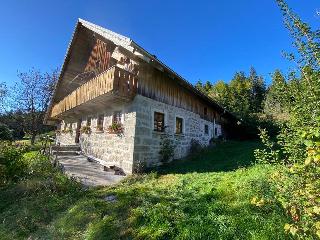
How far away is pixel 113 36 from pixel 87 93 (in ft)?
11.6

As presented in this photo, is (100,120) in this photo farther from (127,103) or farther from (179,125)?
(179,125)

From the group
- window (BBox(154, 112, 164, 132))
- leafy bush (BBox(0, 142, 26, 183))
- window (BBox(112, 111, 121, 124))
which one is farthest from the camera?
A: window (BBox(112, 111, 121, 124))

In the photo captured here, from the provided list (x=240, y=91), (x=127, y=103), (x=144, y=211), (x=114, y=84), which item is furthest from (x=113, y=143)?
(x=240, y=91)

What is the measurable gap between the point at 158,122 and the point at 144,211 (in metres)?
7.87

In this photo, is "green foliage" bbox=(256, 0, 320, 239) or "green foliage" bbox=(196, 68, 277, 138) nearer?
"green foliage" bbox=(256, 0, 320, 239)

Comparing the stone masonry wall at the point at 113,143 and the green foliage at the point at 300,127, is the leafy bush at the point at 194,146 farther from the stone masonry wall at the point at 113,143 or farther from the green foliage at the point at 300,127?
the green foliage at the point at 300,127

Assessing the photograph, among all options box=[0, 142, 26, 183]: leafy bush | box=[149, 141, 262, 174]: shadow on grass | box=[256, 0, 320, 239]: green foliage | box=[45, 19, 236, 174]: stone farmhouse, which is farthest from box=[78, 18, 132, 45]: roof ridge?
box=[256, 0, 320, 239]: green foliage

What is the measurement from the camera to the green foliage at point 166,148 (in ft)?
46.1

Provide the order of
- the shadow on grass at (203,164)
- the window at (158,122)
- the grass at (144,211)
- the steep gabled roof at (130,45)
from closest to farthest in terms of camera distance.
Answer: the grass at (144,211), the steep gabled roof at (130,45), the shadow on grass at (203,164), the window at (158,122)

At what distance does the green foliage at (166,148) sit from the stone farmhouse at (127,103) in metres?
0.24

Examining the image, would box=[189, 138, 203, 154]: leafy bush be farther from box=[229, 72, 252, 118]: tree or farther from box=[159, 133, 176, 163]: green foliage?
box=[229, 72, 252, 118]: tree

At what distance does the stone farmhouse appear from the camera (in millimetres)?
12586

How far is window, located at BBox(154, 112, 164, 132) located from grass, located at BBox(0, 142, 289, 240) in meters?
4.31

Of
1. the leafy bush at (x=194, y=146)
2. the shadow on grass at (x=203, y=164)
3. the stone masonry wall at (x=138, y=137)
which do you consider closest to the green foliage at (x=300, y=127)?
the shadow on grass at (x=203, y=164)
